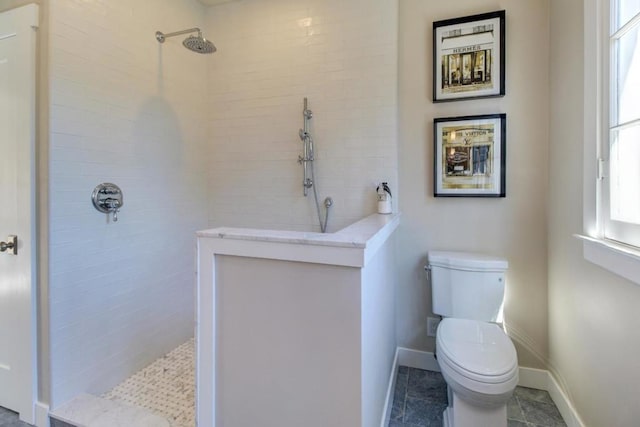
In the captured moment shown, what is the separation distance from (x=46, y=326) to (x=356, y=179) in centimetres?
190

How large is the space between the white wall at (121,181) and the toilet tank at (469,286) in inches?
72.2

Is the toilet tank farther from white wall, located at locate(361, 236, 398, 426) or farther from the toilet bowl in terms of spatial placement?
white wall, located at locate(361, 236, 398, 426)

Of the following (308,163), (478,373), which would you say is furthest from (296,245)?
(308,163)

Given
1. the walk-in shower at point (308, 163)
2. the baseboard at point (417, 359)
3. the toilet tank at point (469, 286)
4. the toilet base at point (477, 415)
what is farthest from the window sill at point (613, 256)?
the walk-in shower at point (308, 163)

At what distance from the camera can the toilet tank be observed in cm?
173

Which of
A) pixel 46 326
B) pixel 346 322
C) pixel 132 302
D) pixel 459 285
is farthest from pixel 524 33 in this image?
pixel 46 326

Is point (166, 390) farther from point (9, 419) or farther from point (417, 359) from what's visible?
point (417, 359)

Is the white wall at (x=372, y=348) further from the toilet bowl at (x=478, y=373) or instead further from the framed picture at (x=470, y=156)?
the framed picture at (x=470, y=156)

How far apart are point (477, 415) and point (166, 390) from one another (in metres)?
1.64

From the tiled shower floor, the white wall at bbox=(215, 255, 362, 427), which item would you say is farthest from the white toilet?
the tiled shower floor

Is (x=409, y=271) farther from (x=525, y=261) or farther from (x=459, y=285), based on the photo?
(x=525, y=261)

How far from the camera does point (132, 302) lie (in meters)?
1.91

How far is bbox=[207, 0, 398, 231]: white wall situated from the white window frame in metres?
0.97

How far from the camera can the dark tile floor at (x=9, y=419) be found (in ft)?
4.97
